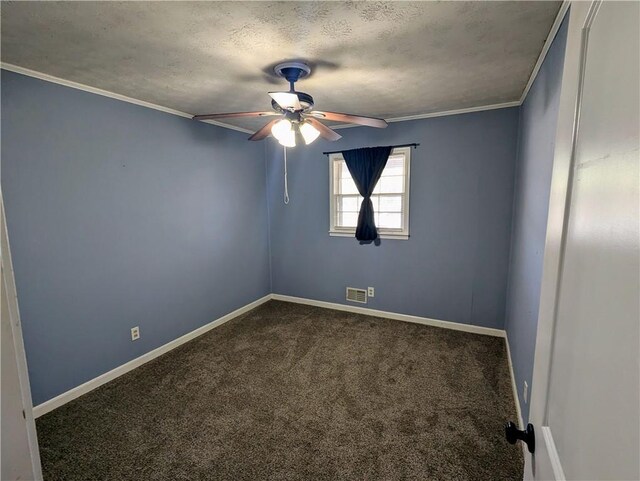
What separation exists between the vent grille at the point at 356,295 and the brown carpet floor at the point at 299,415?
0.75 m

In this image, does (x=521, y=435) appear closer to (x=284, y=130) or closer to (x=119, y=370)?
(x=284, y=130)

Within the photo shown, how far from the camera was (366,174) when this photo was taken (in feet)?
12.1

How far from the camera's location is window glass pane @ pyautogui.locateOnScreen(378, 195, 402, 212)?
12.3 ft

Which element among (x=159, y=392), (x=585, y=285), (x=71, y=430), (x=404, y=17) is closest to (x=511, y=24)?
(x=404, y=17)

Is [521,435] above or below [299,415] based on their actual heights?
above

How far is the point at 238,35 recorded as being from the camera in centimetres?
169

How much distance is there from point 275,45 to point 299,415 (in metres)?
2.42

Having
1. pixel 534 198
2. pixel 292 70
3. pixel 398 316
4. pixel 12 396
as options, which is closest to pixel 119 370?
pixel 12 396

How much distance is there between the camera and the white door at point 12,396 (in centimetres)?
68

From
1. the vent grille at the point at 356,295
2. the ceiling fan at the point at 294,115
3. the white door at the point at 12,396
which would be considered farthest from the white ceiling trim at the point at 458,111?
the white door at the point at 12,396

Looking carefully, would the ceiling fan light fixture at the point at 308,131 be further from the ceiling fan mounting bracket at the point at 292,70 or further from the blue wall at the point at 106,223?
the blue wall at the point at 106,223

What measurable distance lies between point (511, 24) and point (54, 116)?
3000 millimetres

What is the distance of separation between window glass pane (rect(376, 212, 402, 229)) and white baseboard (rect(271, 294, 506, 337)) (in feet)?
3.56

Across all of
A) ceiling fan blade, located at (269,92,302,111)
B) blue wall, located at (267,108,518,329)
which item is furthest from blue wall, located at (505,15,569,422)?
ceiling fan blade, located at (269,92,302,111)
